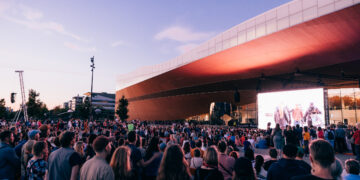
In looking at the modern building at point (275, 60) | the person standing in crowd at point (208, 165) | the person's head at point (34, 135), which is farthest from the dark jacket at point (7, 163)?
the modern building at point (275, 60)

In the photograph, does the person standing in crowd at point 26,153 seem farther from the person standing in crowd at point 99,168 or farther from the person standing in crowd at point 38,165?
the person standing in crowd at point 99,168

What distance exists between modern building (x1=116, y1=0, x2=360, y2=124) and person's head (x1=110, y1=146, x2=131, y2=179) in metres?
13.2

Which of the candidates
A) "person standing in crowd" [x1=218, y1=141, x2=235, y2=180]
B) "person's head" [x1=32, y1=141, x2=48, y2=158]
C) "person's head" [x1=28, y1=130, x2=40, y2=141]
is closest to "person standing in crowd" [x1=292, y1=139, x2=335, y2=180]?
"person standing in crowd" [x1=218, y1=141, x2=235, y2=180]

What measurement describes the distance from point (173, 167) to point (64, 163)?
1846 mm

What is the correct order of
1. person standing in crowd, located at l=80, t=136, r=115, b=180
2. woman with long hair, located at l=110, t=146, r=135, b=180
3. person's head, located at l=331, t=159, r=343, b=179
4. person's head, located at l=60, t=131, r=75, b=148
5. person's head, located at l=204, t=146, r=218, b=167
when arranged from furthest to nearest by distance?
person's head, located at l=60, t=131, r=75, b=148
person's head, located at l=204, t=146, r=218, b=167
woman with long hair, located at l=110, t=146, r=135, b=180
person standing in crowd, located at l=80, t=136, r=115, b=180
person's head, located at l=331, t=159, r=343, b=179

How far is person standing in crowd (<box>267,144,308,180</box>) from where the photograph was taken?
3.02 m

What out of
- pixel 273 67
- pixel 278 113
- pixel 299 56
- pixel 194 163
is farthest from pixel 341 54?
pixel 194 163

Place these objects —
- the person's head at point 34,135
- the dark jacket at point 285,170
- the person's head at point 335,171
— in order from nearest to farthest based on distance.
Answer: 1. the person's head at point 335,171
2. the dark jacket at point 285,170
3. the person's head at point 34,135

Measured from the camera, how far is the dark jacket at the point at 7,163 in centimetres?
402

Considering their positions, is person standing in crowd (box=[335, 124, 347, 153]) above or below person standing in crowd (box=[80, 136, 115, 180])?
below

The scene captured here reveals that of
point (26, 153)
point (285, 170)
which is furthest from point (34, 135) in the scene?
point (285, 170)

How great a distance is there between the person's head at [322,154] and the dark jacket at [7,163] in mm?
4827

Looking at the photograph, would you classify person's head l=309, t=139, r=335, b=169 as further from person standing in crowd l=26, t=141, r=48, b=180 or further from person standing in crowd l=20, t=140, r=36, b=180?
person standing in crowd l=20, t=140, r=36, b=180

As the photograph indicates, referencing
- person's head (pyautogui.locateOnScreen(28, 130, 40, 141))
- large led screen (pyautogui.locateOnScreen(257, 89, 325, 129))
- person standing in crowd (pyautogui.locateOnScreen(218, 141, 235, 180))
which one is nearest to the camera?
person standing in crowd (pyautogui.locateOnScreen(218, 141, 235, 180))
